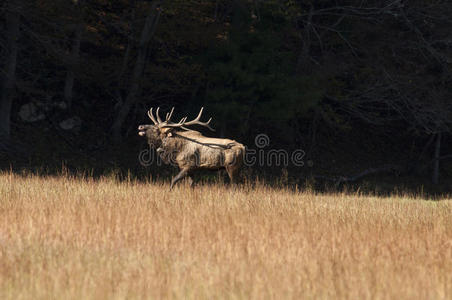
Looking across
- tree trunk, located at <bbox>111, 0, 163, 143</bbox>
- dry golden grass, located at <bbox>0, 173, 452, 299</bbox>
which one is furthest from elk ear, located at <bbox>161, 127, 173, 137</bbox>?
tree trunk, located at <bbox>111, 0, 163, 143</bbox>

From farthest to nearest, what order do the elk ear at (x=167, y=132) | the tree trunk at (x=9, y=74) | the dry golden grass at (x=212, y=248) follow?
the tree trunk at (x=9, y=74)
the elk ear at (x=167, y=132)
the dry golden grass at (x=212, y=248)

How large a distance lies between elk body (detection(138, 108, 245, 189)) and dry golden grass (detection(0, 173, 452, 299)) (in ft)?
3.13

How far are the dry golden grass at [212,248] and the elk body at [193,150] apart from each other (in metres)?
0.95

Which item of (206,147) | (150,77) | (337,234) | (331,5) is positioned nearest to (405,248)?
(337,234)

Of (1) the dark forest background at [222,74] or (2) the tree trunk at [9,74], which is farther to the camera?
(1) the dark forest background at [222,74]

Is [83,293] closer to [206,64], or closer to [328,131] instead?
[206,64]

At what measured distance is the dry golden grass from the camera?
4.62 m

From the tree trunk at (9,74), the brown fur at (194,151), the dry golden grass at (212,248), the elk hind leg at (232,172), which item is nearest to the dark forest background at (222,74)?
the tree trunk at (9,74)

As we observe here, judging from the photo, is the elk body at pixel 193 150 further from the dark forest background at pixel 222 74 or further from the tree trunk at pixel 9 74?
the tree trunk at pixel 9 74

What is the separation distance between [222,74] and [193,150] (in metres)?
6.77

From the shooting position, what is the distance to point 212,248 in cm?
599

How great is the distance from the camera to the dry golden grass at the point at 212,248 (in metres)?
4.62

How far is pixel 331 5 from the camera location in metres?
21.1

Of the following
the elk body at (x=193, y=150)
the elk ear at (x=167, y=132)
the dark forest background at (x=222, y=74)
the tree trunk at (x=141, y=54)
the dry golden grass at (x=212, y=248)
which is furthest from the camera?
the tree trunk at (x=141, y=54)
